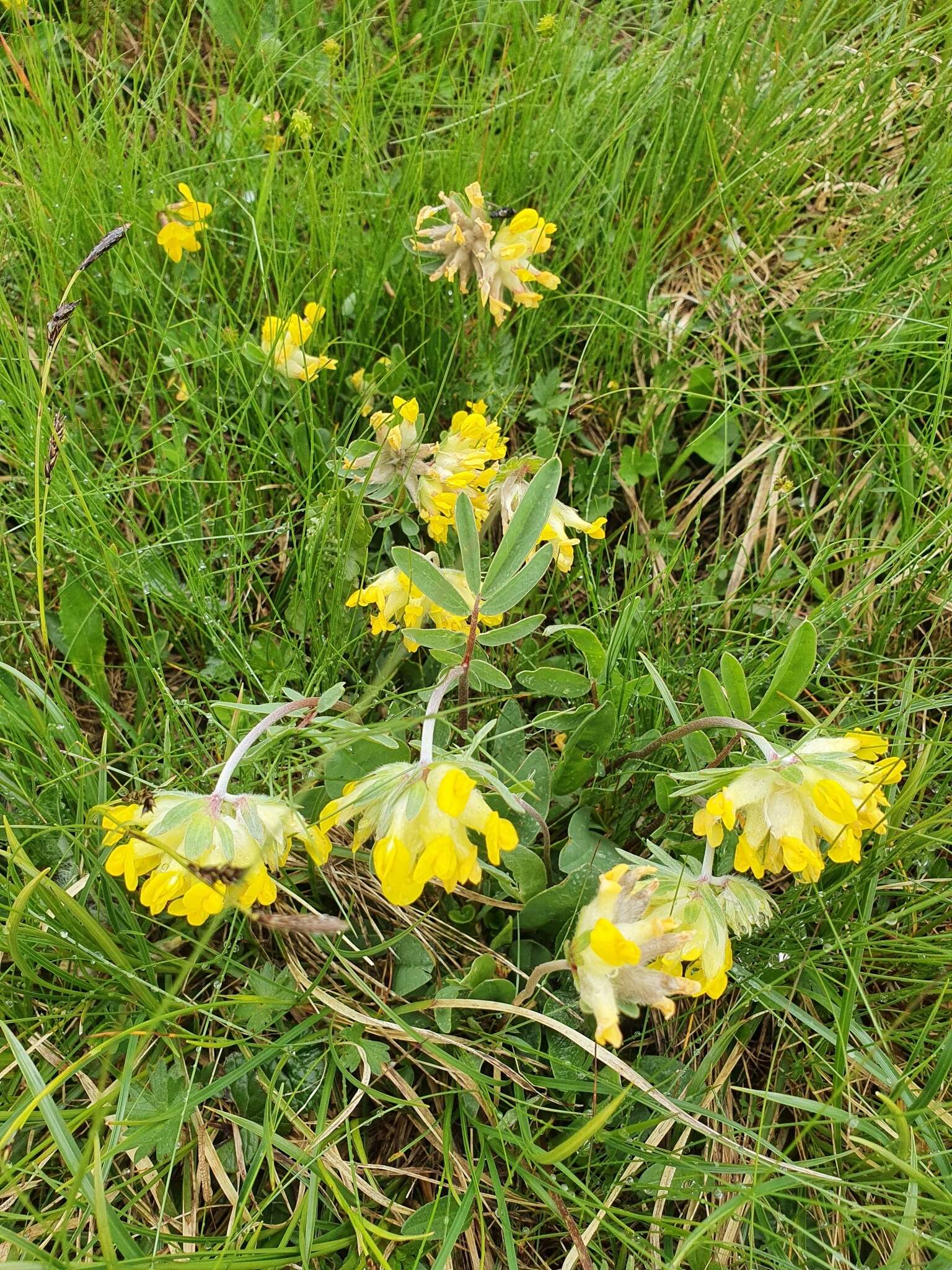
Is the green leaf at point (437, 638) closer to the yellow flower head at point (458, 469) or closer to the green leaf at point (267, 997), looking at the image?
the yellow flower head at point (458, 469)

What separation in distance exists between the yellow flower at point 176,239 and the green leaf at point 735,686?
1612 mm

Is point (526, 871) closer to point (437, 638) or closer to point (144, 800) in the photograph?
point (437, 638)

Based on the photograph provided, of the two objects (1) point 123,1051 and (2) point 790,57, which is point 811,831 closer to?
A: (1) point 123,1051

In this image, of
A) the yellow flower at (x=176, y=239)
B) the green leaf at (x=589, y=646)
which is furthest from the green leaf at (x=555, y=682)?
the yellow flower at (x=176, y=239)

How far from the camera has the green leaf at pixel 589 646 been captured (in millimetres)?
1836

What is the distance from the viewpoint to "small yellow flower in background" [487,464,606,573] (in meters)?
1.94

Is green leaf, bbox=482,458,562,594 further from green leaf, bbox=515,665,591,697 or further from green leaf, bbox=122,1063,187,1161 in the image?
green leaf, bbox=122,1063,187,1161

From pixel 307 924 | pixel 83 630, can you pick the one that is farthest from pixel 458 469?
pixel 307 924

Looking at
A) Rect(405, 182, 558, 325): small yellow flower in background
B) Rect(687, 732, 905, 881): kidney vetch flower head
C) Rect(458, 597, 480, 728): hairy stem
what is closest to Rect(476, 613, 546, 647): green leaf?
Rect(458, 597, 480, 728): hairy stem

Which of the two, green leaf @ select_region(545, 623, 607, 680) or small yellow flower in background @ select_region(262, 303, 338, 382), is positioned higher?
small yellow flower in background @ select_region(262, 303, 338, 382)

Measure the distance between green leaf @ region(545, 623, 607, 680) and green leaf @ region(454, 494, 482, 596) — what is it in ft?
0.68

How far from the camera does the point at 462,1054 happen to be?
1.78 metres

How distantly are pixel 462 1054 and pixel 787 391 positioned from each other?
178 cm

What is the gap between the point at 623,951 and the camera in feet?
4.27
